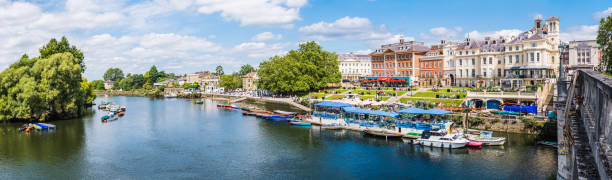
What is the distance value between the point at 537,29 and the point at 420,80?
23.9 meters

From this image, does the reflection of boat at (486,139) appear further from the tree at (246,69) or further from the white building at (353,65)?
the tree at (246,69)

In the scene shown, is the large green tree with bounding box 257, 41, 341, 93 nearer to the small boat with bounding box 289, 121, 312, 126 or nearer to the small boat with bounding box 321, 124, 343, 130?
the small boat with bounding box 289, 121, 312, 126

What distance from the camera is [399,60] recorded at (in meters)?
86.5

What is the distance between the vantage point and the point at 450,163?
3000cm

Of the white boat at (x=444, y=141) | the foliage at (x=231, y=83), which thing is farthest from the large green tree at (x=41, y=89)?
the foliage at (x=231, y=83)

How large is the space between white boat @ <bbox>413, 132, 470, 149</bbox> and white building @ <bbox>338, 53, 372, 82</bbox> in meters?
73.5

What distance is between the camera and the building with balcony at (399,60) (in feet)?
273

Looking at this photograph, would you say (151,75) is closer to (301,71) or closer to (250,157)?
(301,71)

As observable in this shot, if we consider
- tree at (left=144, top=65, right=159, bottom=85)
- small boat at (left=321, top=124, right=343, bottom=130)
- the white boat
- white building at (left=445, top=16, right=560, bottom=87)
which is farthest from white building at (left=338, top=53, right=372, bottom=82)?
tree at (left=144, top=65, right=159, bottom=85)

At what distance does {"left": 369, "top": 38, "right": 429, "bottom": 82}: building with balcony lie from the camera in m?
83.1

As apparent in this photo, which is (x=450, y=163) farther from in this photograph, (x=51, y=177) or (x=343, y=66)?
(x=343, y=66)

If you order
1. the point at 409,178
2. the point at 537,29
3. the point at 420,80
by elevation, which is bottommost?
the point at 409,178

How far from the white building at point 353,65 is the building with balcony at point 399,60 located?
50.4 feet

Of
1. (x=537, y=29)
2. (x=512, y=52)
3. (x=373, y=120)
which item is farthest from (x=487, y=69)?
(x=373, y=120)
